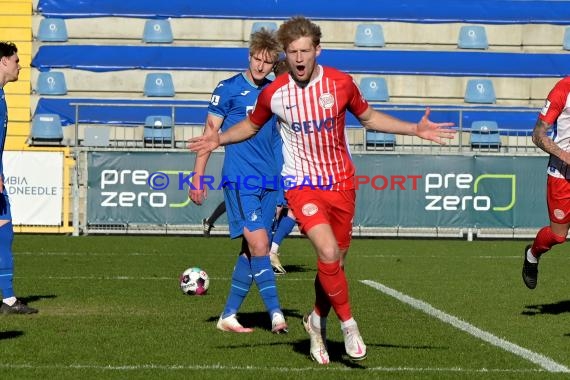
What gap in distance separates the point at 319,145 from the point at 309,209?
0.41 meters

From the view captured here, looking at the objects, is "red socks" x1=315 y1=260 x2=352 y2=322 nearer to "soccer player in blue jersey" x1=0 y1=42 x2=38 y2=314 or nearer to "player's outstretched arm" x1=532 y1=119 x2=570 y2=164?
"player's outstretched arm" x1=532 y1=119 x2=570 y2=164

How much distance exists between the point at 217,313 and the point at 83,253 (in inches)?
311

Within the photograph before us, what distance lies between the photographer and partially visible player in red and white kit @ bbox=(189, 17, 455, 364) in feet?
22.6

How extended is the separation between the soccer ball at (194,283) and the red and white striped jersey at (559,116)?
3.70 meters

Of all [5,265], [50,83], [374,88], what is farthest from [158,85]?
[5,265]

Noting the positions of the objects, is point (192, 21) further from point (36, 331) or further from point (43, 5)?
point (36, 331)

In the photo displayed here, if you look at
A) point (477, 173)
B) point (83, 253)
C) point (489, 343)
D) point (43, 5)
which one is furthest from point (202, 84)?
point (489, 343)

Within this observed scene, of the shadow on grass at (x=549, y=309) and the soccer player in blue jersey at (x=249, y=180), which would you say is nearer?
the soccer player in blue jersey at (x=249, y=180)

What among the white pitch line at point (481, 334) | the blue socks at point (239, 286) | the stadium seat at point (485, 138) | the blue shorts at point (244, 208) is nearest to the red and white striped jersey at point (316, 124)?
the blue shorts at point (244, 208)

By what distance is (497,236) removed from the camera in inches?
873

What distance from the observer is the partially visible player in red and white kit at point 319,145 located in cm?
688

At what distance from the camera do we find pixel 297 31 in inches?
271

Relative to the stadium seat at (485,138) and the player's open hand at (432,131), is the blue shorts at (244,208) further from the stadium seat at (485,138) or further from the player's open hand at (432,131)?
the stadium seat at (485,138)

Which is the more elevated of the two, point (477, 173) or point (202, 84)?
point (202, 84)
